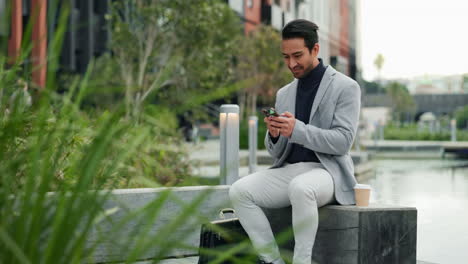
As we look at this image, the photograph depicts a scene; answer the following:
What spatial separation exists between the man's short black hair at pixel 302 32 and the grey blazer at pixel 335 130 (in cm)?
21

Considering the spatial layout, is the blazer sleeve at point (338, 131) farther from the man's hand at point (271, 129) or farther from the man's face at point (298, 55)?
the man's face at point (298, 55)

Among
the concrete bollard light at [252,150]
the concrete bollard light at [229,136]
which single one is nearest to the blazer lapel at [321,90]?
the concrete bollard light at [229,136]

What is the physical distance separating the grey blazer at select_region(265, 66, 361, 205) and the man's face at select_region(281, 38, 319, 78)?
12 cm

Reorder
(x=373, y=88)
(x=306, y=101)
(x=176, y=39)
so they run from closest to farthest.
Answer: (x=306, y=101) < (x=176, y=39) < (x=373, y=88)

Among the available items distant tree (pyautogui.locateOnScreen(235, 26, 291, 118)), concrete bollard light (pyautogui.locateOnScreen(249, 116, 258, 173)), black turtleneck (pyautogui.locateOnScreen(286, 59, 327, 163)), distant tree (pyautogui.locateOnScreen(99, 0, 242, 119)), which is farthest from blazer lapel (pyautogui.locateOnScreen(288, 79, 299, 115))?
distant tree (pyautogui.locateOnScreen(235, 26, 291, 118))

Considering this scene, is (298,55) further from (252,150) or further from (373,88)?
(373,88)

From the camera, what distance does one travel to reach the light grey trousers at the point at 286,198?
2891mm

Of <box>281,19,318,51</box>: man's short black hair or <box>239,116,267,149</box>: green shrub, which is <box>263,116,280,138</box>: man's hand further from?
<box>239,116,267,149</box>: green shrub

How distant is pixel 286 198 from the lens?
3.11m

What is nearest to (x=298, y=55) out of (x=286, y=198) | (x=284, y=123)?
(x=284, y=123)

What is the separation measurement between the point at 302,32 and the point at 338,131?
1.64 ft

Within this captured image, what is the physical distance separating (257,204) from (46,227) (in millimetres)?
1981

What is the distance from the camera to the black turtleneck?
126 inches

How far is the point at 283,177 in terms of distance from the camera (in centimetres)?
312
